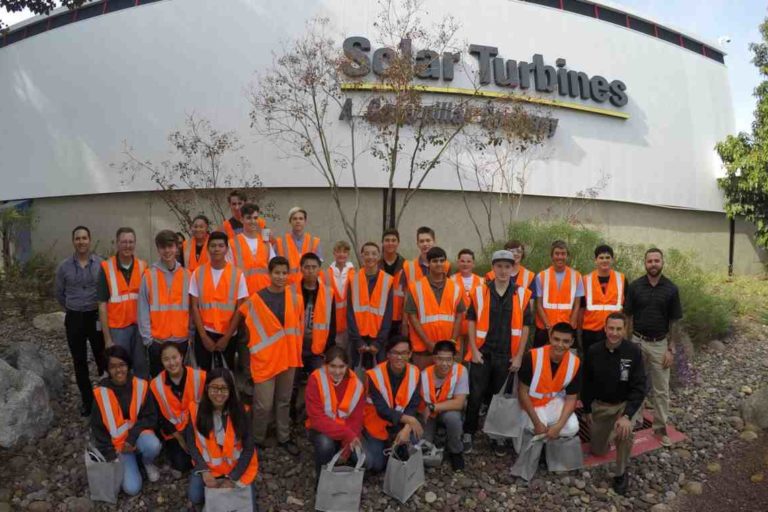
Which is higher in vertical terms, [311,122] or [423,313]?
[311,122]

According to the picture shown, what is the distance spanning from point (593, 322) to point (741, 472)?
5.95 ft

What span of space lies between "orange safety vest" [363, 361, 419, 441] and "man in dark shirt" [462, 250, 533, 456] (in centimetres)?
74

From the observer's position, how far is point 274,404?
4.67 meters

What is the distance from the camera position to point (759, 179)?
1514cm

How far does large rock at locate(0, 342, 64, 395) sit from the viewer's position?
211 inches

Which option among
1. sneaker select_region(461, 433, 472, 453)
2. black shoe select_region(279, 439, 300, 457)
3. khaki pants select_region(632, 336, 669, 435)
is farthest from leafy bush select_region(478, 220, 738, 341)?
black shoe select_region(279, 439, 300, 457)

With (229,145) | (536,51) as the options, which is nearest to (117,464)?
(229,145)

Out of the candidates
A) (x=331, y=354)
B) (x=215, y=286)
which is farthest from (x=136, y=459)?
(x=331, y=354)

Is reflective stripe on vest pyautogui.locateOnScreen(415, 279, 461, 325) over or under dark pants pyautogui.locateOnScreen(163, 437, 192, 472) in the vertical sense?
over

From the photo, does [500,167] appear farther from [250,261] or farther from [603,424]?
[603,424]

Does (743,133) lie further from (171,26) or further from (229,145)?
(171,26)

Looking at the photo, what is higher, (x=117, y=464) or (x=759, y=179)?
(x=759, y=179)

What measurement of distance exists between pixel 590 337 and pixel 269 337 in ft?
10.9

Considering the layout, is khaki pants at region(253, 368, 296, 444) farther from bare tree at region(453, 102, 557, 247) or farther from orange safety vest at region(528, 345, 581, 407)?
bare tree at region(453, 102, 557, 247)
